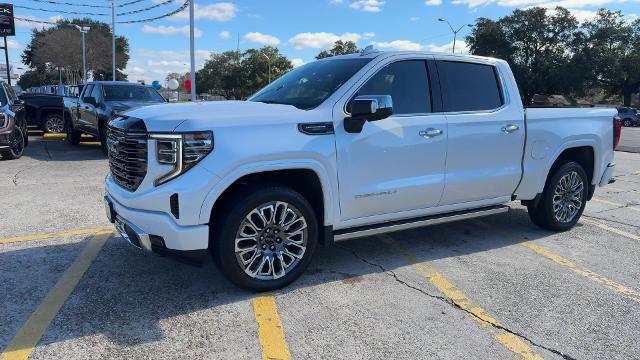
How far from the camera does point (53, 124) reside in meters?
16.0

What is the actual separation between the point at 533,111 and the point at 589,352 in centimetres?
290

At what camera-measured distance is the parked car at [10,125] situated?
10352 millimetres

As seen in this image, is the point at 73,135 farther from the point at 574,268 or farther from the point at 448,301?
the point at 574,268

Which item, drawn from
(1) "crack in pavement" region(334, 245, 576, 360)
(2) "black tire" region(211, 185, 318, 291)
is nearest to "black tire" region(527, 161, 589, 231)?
(1) "crack in pavement" region(334, 245, 576, 360)

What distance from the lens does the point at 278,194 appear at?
386cm

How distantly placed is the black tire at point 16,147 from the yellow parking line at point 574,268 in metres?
9.98

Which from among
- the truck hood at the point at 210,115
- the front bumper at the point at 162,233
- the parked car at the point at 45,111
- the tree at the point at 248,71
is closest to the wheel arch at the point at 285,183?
the front bumper at the point at 162,233

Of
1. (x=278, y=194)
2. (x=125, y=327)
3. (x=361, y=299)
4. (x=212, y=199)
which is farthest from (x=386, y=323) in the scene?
(x=125, y=327)

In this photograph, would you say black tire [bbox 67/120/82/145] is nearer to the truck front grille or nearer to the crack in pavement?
the truck front grille

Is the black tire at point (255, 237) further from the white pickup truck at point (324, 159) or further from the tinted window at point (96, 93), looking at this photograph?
the tinted window at point (96, 93)

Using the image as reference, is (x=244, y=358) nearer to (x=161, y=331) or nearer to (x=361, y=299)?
(x=161, y=331)

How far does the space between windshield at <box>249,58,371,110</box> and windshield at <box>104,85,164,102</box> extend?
815 centimetres

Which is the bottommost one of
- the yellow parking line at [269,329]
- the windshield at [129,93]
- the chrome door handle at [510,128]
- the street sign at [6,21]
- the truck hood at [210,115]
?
the yellow parking line at [269,329]

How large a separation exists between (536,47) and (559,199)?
193ft
